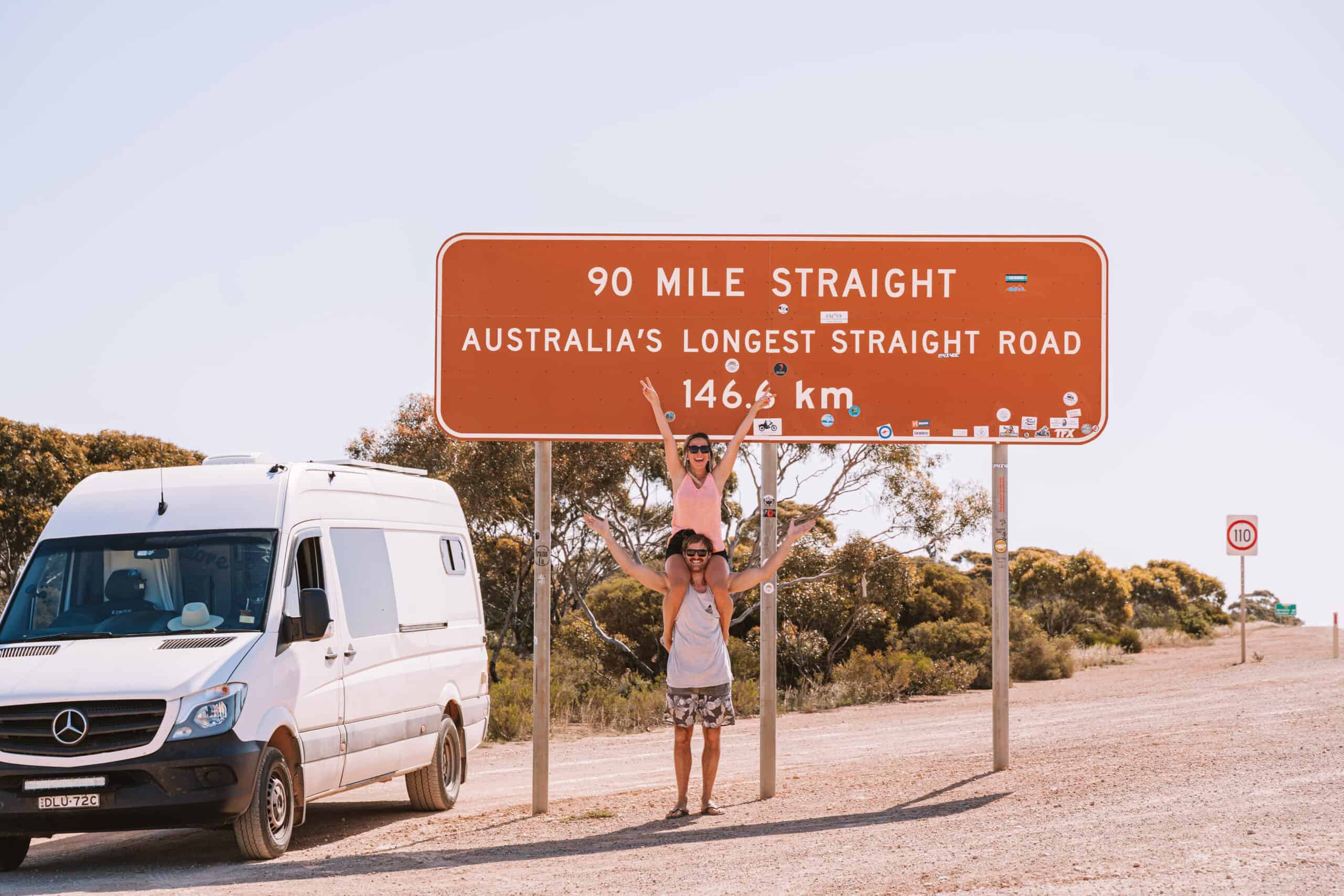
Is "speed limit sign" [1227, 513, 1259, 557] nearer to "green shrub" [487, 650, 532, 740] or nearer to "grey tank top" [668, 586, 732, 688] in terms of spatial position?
"green shrub" [487, 650, 532, 740]

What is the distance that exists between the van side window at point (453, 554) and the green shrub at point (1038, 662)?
746 inches

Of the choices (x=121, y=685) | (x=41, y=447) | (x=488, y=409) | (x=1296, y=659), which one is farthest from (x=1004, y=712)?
(x=41, y=447)

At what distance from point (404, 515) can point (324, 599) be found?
2455 mm

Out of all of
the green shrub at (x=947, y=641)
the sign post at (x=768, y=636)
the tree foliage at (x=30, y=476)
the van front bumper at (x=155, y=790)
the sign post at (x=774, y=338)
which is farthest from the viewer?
the tree foliage at (x=30, y=476)

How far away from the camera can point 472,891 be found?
7.91 m

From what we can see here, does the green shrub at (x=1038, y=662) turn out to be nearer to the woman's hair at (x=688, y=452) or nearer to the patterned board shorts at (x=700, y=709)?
the woman's hair at (x=688, y=452)

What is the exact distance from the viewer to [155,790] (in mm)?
8758

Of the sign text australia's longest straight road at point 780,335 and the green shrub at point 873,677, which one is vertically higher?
the sign text australia's longest straight road at point 780,335

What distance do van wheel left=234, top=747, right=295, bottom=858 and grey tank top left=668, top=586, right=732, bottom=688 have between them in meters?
2.73

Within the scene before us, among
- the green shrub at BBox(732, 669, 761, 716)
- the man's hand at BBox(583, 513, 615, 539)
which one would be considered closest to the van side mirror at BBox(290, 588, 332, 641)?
Result: the man's hand at BBox(583, 513, 615, 539)

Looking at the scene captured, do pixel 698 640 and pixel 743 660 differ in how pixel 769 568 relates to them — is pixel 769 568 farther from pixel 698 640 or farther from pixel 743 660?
pixel 743 660

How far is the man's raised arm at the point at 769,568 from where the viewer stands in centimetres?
986

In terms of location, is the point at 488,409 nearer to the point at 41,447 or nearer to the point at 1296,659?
the point at 1296,659

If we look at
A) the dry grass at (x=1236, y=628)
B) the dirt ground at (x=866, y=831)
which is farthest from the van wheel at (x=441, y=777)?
the dry grass at (x=1236, y=628)
